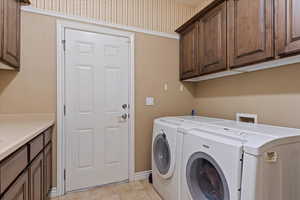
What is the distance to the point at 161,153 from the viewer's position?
1995mm

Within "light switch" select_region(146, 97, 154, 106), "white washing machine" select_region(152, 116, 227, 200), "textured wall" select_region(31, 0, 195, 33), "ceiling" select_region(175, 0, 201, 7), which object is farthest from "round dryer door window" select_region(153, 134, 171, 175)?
"ceiling" select_region(175, 0, 201, 7)

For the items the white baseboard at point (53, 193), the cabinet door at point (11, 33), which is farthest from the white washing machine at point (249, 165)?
the cabinet door at point (11, 33)

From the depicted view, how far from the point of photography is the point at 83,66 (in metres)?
A: 2.07

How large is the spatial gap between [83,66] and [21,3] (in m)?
0.89

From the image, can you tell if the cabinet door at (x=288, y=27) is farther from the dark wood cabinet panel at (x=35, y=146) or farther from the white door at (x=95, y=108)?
the dark wood cabinet panel at (x=35, y=146)

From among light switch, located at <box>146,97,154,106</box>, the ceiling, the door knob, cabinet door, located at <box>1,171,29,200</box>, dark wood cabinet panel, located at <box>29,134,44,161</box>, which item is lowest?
cabinet door, located at <box>1,171,29,200</box>

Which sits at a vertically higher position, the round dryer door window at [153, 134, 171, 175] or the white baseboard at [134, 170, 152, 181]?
the round dryer door window at [153, 134, 171, 175]

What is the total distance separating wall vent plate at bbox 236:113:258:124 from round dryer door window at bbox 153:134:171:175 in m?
0.94

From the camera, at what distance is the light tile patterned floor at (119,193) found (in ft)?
6.28

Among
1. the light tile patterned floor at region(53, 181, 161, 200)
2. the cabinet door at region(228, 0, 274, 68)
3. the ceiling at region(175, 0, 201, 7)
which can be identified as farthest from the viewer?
the ceiling at region(175, 0, 201, 7)

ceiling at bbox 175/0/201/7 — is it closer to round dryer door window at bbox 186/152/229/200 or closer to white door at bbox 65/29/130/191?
white door at bbox 65/29/130/191

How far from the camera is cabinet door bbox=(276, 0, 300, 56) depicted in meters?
1.15

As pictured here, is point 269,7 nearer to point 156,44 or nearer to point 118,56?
point 156,44

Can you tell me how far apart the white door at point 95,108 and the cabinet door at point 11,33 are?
1.53 ft
